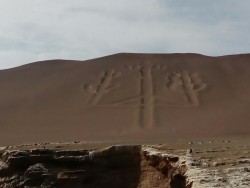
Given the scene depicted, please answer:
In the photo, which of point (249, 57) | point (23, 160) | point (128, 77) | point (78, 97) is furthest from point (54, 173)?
point (249, 57)

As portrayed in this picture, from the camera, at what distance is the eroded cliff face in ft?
54.1

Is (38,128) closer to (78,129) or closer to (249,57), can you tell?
(78,129)

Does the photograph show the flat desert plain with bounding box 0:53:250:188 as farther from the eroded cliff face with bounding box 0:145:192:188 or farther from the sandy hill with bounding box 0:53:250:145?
the eroded cliff face with bounding box 0:145:192:188

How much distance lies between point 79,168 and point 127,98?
2983 cm

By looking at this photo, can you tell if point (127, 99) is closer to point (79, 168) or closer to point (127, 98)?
point (127, 98)

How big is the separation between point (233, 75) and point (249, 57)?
24.4 ft

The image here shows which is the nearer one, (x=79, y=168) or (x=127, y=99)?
(x=79, y=168)

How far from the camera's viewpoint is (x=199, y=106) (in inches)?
1772

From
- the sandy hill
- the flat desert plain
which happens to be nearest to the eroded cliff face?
the flat desert plain

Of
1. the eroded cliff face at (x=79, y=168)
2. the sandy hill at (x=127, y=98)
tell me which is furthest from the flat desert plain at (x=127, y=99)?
the eroded cliff face at (x=79, y=168)

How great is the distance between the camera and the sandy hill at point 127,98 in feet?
128

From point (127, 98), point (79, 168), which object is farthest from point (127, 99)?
point (79, 168)

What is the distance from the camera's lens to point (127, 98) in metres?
46.5

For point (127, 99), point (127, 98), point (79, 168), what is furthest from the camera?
point (127, 98)
